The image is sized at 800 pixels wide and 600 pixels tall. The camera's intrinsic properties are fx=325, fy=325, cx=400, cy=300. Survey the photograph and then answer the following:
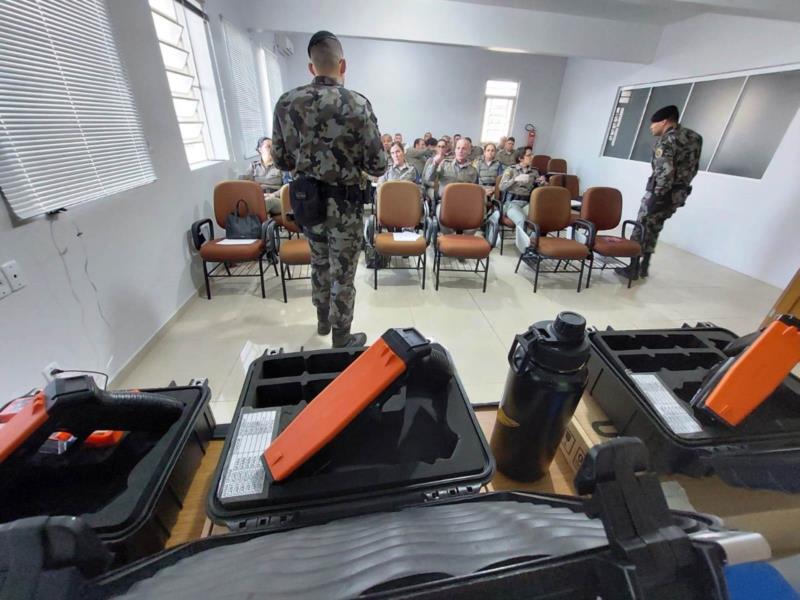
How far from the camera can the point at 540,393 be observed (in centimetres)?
68

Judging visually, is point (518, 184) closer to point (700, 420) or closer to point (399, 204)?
point (399, 204)

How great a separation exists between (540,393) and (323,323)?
1943 millimetres

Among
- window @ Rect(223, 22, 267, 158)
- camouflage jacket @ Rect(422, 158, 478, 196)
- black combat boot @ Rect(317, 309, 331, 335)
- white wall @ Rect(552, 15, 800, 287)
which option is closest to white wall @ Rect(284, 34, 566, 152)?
white wall @ Rect(552, 15, 800, 287)

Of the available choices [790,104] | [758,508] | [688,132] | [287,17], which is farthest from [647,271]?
[287,17]

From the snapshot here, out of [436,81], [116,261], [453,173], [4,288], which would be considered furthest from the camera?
[436,81]

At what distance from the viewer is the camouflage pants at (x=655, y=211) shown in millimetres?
3340

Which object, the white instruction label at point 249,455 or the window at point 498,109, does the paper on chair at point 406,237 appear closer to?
the white instruction label at point 249,455

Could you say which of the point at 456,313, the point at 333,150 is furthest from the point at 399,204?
the point at 333,150

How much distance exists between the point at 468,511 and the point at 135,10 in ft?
11.0

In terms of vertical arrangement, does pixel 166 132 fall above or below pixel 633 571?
above

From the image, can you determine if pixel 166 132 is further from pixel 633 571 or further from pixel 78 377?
pixel 633 571

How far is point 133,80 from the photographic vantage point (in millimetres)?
2127

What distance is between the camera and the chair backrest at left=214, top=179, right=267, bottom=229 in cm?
297

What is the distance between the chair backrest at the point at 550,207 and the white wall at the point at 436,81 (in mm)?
5824
